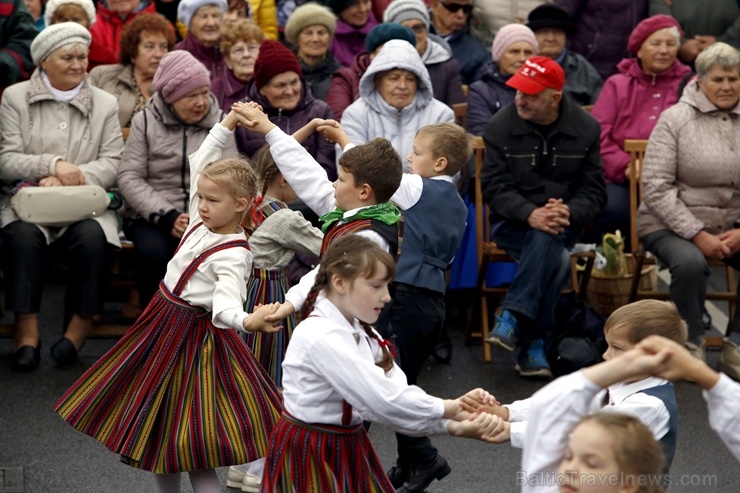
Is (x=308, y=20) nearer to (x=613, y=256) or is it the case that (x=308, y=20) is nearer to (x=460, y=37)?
(x=460, y=37)

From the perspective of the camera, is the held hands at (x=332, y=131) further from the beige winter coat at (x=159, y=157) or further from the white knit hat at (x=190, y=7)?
the white knit hat at (x=190, y=7)

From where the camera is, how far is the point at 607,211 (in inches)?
304

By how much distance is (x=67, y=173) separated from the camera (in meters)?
6.98

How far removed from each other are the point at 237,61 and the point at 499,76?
5.60 feet

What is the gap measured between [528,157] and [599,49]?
2.30 metres

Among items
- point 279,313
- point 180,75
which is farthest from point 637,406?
point 180,75

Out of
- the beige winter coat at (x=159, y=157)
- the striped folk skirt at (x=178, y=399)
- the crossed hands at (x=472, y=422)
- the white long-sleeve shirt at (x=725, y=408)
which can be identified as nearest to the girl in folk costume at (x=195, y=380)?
the striped folk skirt at (x=178, y=399)

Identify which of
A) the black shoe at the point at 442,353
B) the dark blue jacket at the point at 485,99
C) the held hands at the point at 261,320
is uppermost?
the dark blue jacket at the point at 485,99

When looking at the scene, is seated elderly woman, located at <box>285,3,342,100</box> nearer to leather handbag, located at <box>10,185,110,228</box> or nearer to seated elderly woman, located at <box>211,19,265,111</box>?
seated elderly woman, located at <box>211,19,265,111</box>

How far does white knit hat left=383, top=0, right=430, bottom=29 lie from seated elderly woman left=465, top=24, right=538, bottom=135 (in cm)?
57

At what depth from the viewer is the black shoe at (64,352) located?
6812mm

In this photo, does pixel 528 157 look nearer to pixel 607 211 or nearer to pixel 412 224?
pixel 607 211

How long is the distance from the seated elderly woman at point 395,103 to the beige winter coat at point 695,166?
1.27 meters

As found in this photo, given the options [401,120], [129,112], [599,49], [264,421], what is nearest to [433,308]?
[264,421]
